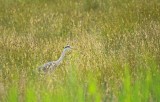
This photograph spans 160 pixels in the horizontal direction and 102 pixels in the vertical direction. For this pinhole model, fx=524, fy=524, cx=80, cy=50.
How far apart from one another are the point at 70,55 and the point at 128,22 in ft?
6.99

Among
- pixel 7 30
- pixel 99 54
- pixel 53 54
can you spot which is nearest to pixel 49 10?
pixel 7 30

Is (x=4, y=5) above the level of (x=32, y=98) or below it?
above

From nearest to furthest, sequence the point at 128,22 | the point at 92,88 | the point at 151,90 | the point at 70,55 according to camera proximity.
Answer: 1. the point at 92,88
2. the point at 151,90
3. the point at 70,55
4. the point at 128,22

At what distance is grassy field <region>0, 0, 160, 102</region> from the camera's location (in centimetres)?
377

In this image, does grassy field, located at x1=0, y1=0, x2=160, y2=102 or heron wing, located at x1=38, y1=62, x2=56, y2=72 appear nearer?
grassy field, located at x1=0, y1=0, x2=160, y2=102

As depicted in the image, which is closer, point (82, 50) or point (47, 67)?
point (47, 67)

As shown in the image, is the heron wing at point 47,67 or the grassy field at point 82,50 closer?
the grassy field at point 82,50

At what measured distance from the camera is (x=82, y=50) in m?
7.12

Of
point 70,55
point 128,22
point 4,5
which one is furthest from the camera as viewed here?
point 4,5

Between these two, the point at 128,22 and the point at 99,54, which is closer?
the point at 99,54

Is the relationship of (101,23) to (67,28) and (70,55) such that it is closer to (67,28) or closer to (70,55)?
(67,28)

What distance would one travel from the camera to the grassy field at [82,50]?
3768mm

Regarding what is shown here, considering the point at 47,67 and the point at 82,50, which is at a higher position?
the point at 82,50

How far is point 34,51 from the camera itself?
7.34 meters
